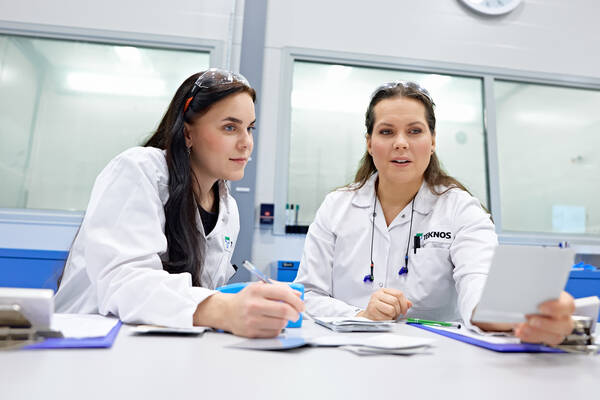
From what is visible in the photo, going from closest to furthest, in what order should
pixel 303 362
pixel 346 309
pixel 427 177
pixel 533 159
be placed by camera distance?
pixel 303 362 → pixel 346 309 → pixel 427 177 → pixel 533 159

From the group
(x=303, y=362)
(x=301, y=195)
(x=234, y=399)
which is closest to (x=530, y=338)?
(x=303, y=362)

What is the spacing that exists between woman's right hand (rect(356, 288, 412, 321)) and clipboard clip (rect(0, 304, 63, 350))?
A: 2.26 ft

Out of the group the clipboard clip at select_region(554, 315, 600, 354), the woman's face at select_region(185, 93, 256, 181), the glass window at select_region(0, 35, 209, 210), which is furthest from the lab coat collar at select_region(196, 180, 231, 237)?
the glass window at select_region(0, 35, 209, 210)

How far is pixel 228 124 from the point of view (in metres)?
1.24

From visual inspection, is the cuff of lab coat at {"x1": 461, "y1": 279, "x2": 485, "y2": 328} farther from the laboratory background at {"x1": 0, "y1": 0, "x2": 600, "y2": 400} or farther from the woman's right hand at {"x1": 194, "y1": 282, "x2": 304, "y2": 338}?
the laboratory background at {"x1": 0, "y1": 0, "x2": 600, "y2": 400}

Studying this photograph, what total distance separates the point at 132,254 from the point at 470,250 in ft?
3.01

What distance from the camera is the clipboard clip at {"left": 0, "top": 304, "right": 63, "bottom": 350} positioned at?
55 cm

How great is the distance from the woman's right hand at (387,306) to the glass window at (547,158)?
2.41 meters

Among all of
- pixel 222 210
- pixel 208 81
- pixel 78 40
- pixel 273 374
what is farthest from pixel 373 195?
pixel 78 40

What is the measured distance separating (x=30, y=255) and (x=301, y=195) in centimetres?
163

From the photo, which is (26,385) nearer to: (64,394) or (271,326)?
(64,394)

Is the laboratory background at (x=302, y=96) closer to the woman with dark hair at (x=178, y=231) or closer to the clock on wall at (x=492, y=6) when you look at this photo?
the clock on wall at (x=492, y=6)

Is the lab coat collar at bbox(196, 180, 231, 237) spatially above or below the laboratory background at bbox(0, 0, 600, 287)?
below

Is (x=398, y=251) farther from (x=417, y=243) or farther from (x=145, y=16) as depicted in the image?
(x=145, y=16)
